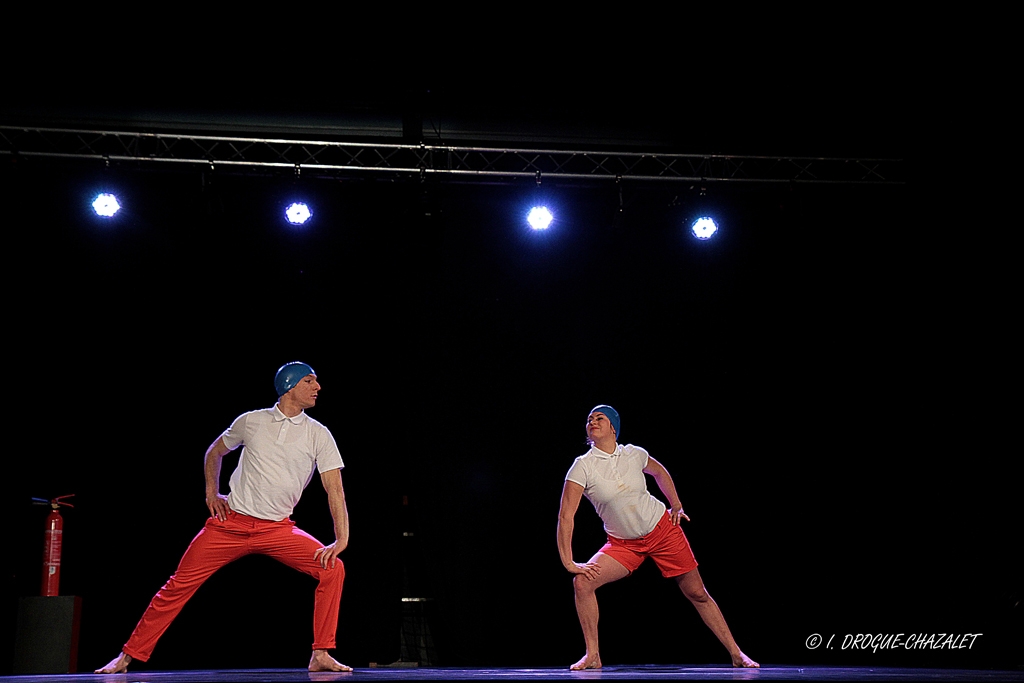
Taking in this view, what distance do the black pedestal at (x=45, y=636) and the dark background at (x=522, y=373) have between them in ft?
2.99

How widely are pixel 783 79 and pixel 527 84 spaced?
1.75 m

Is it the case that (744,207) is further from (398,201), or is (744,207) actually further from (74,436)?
(74,436)

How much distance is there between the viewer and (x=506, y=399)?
23.2ft

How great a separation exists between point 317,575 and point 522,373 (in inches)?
99.1

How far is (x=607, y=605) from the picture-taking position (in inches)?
271

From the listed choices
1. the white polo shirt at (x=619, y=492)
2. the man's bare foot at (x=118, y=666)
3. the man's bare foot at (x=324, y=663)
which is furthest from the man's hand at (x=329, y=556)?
the white polo shirt at (x=619, y=492)

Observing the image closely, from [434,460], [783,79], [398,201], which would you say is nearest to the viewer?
Answer: [783,79]

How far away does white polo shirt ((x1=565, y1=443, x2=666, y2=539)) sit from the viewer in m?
5.52

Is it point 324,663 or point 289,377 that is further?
point 289,377

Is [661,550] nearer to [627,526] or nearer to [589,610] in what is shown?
[627,526]

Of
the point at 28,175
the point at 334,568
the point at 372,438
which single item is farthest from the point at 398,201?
the point at 334,568

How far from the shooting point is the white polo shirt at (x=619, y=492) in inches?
217

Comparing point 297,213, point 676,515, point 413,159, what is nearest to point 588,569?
point 676,515

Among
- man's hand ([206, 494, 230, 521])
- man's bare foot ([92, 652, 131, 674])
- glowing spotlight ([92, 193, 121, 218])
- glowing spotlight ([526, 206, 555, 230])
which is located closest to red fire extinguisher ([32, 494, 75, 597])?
man's bare foot ([92, 652, 131, 674])
